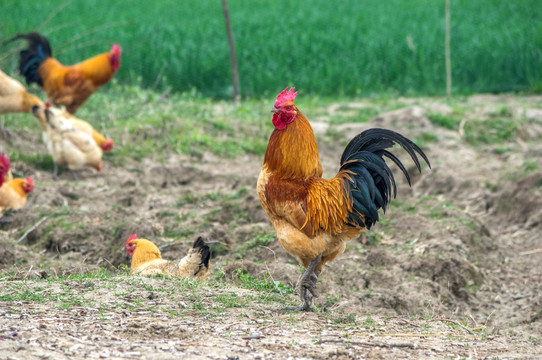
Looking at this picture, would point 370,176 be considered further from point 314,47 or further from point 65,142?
point 314,47

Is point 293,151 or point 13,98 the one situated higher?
point 13,98

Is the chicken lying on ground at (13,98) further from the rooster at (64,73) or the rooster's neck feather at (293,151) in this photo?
the rooster's neck feather at (293,151)

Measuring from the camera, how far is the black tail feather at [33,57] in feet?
34.2

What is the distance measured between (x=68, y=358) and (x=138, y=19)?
15786mm

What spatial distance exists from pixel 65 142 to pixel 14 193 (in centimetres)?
153

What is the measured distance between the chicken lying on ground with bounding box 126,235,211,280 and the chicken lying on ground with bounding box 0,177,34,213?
1.95 meters

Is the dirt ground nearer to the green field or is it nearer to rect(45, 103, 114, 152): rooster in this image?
rect(45, 103, 114, 152): rooster

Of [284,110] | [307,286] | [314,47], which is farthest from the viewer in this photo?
[314,47]

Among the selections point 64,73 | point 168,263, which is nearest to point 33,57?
point 64,73

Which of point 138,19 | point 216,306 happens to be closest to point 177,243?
point 216,306

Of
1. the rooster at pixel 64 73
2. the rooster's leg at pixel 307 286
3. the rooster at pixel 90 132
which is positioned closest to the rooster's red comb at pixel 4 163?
the rooster at pixel 90 132

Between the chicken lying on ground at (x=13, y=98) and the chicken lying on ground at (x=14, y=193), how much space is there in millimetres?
1909

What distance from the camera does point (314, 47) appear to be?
1638cm

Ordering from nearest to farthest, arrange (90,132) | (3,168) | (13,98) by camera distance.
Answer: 1. (3,168)
2. (13,98)
3. (90,132)
